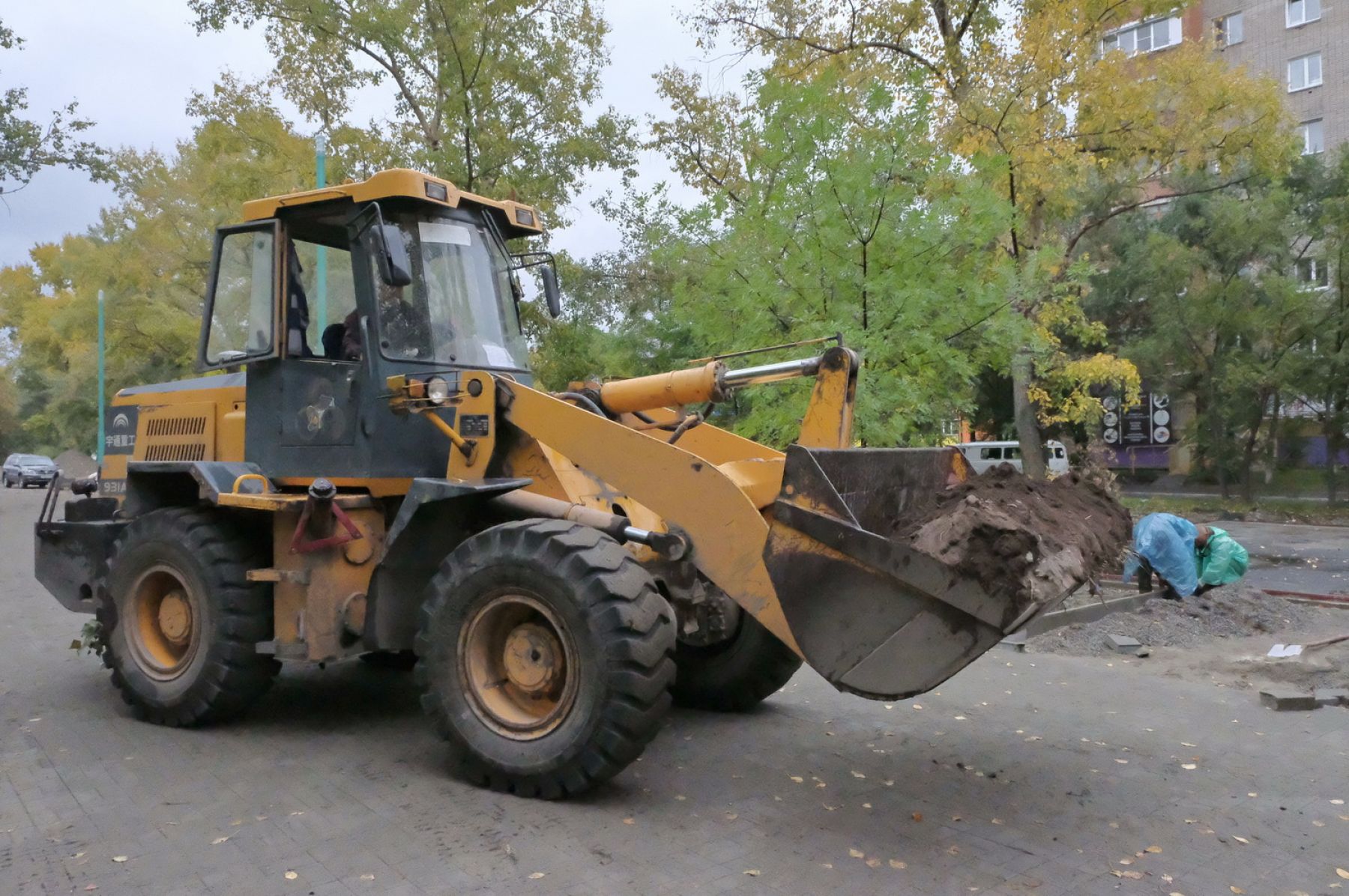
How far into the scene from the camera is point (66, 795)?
5594 mm

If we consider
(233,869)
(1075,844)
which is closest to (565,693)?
(233,869)

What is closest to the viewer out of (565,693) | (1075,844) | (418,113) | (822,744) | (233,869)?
(233,869)

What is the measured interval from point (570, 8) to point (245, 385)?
14547mm

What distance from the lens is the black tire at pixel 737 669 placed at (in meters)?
7.14

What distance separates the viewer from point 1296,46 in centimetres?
3766

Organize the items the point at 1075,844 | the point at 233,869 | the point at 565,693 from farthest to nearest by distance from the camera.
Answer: the point at 565,693 → the point at 1075,844 → the point at 233,869

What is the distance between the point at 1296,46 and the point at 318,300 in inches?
1601

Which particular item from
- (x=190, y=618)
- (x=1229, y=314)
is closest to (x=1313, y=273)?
(x=1229, y=314)

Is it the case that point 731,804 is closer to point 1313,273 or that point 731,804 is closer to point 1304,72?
point 1313,273

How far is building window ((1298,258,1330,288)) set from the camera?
1048 inches

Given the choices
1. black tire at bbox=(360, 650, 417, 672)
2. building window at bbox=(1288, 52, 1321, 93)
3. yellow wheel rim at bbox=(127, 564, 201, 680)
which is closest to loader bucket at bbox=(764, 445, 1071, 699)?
yellow wheel rim at bbox=(127, 564, 201, 680)

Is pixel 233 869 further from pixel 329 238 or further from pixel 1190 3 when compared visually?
pixel 1190 3

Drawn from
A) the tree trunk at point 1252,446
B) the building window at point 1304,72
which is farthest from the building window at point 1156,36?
the tree trunk at point 1252,446

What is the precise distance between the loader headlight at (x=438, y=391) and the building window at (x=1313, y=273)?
2617 centimetres
